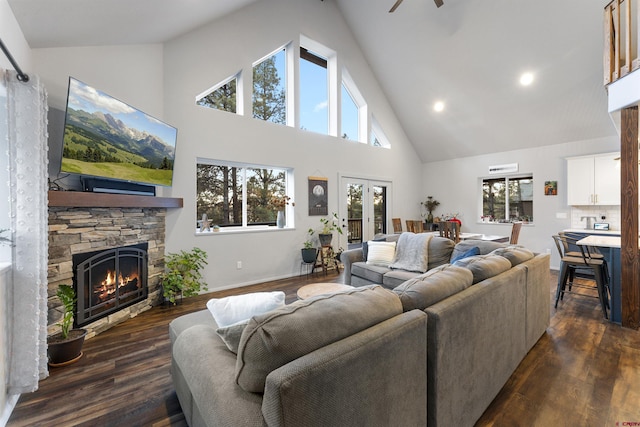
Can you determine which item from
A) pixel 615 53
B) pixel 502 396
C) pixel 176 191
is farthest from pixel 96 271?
pixel 615 53

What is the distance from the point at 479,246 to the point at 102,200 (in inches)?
158

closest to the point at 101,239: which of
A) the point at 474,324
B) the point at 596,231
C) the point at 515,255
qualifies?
the point at 474,324

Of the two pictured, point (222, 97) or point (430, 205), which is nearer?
point (222, 97)

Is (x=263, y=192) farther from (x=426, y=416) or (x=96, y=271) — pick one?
(x=426, y=416)

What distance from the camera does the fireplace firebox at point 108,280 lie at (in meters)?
2.86

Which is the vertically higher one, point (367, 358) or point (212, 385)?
point (367, 358)

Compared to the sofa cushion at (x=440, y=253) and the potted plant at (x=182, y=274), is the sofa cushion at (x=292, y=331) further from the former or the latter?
the potted plant at (x=182, y=274)

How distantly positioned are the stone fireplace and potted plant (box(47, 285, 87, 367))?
203mm

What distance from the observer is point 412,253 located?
385 centimetres

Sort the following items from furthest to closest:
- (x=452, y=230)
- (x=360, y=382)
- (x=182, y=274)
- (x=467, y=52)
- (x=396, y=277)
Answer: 1. (x=467, y=52)
2. (x=452, y=230)
3. (x=182, y=274)
4. (x=396, y=277)
5. (x=360, y=382)

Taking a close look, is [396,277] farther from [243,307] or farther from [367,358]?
[367,358]

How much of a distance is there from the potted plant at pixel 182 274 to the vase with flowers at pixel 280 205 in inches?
59.2

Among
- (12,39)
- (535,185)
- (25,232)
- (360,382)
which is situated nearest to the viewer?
Answer: (360,382)

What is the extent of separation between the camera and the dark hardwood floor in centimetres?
179
